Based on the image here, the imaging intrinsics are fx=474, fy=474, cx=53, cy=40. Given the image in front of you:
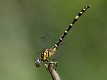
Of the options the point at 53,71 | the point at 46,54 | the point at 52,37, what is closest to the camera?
the point at 53,71

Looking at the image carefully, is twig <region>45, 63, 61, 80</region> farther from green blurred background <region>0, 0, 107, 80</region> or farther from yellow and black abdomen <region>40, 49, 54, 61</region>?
green blurred background <region>0, 0, 107, 80</region>

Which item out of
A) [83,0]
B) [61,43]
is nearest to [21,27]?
[83,0]

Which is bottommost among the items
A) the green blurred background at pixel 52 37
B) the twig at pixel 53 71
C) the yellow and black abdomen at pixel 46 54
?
the twig at pixel 53 71

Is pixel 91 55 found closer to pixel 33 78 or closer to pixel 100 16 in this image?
pixel 100 16

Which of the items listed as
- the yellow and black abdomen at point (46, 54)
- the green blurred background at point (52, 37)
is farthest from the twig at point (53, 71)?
the green blurred background at point (52, 37)

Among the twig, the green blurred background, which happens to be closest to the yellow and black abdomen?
the twig

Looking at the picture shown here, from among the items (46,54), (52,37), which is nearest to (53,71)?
(46,54)

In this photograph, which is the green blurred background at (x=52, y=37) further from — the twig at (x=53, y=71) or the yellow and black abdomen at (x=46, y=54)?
the twig at (x=53, y=71)

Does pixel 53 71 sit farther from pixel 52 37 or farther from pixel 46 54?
pixel 52 37
